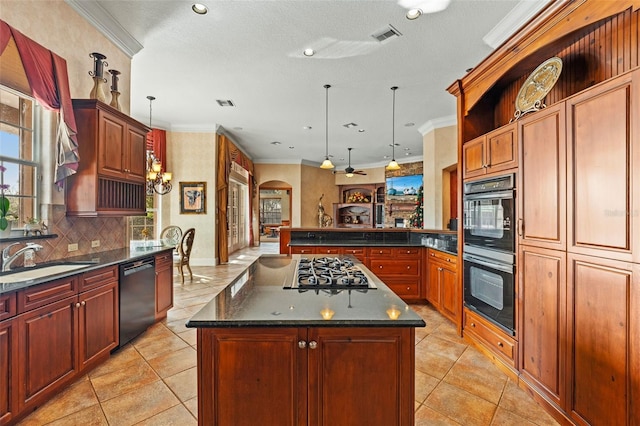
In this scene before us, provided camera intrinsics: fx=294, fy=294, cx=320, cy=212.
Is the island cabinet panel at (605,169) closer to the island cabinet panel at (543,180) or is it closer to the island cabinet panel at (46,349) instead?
the island cabinet panel at (543,180)

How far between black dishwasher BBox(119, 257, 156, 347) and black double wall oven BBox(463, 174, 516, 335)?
3348 millimetres

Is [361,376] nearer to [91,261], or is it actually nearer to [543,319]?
[543,319]

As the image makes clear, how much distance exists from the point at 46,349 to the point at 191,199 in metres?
4.99

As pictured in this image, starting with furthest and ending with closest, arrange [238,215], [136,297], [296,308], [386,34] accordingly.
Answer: [238,215], [386,34], [136,297], [296,308]

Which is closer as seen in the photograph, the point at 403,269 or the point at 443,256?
the point at 443,256

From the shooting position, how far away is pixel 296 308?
1.34m

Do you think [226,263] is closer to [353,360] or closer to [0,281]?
[0,281]

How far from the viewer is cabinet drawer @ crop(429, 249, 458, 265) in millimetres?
3363

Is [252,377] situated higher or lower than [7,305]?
lower

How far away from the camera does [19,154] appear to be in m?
2.43

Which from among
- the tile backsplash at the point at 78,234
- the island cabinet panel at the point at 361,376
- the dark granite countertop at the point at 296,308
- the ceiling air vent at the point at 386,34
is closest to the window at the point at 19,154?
the tile backsplash at the point at 78,234

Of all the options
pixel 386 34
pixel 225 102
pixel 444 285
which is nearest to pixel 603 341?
pixel 444 285

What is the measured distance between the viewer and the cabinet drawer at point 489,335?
2396mm

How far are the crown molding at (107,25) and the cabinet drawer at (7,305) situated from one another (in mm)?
2599
